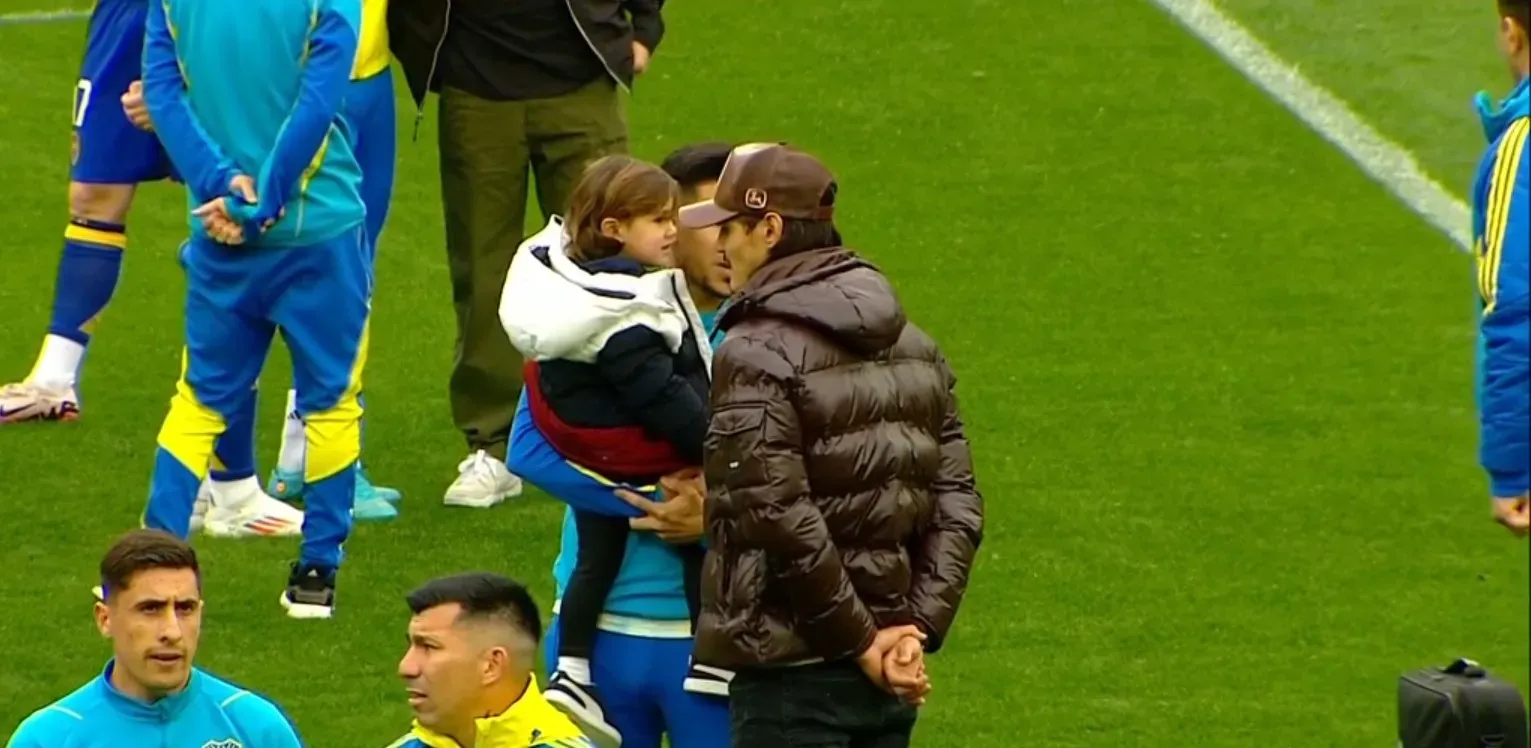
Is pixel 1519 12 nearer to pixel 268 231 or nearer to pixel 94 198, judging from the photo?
pixel 268 231

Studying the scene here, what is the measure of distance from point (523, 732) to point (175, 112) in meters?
2.52

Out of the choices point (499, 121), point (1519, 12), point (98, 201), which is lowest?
point (98, 201)

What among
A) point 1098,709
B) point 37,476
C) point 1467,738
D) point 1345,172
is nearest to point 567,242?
point 1467,738

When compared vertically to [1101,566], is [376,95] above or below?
above

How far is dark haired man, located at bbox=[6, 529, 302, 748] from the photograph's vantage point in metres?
4.84

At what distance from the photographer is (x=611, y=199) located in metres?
4.90

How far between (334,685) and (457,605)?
1.93 meters

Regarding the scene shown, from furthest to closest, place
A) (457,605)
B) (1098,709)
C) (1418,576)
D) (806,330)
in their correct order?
(1418,576) → (1098,709) → (457,605) → (806,330)

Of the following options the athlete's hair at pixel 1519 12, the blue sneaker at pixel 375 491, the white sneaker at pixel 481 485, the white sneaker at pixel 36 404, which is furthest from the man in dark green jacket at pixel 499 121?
the athlete's hair at pixel 1519 12

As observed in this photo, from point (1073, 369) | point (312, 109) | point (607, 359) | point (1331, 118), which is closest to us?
point (607, 359)

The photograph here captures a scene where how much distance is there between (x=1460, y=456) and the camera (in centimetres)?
803

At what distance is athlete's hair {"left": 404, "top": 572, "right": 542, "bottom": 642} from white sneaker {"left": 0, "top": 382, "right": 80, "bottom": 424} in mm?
4014

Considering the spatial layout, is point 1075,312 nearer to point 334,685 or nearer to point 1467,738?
point 334,685

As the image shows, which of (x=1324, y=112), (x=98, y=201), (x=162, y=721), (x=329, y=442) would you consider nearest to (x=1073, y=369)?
(x=1324, y=112)
